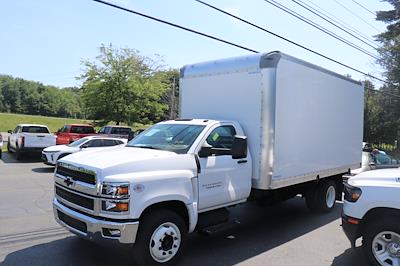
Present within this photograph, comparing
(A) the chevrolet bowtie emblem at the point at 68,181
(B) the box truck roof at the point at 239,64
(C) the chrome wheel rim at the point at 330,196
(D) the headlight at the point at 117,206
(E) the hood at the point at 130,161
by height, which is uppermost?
(B) the box truck roof at the point at 239,64

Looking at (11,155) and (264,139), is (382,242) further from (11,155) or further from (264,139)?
(11,155)

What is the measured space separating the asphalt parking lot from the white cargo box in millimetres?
970

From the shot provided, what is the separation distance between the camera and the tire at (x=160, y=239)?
195 inches

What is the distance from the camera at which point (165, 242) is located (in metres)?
5.22

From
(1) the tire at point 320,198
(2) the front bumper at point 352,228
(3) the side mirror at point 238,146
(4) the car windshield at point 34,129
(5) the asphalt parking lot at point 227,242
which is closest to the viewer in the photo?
(2) the front bumper at point 352,228

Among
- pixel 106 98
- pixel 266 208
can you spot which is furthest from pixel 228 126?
pixel 106 98

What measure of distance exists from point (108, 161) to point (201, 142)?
150 cm

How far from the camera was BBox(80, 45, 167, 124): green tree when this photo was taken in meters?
31.0

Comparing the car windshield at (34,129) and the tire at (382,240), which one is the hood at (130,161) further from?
the car windshield at (34,129)

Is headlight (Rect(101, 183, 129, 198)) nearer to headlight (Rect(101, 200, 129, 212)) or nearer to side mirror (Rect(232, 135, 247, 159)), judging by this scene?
headlight (Rect(101, 200, 129, 212))

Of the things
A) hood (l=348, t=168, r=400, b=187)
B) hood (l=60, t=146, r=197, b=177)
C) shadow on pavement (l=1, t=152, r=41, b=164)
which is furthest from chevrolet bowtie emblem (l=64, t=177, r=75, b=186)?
shadow on pavement (l=1, t=152, r=41, b=164)

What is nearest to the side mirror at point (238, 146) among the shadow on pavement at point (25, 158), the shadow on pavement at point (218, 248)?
the shadow on pavement at point (218, 248)

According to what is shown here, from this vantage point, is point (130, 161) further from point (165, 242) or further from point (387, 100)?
point (387, 100)

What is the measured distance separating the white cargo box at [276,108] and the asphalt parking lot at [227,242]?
3.18 ft
